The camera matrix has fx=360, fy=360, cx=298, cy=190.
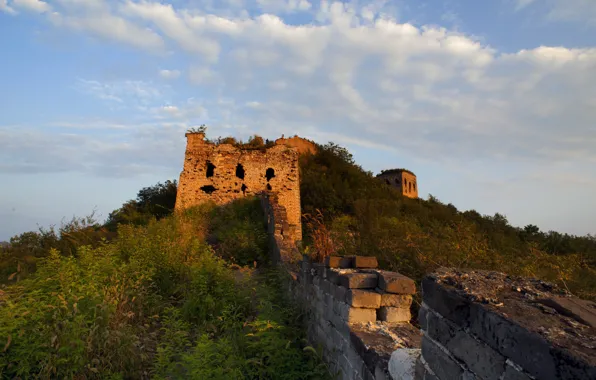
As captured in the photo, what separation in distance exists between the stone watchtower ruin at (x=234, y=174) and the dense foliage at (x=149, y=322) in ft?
23.5

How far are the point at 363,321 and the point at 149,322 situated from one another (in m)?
3.84

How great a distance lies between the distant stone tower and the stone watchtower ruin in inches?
1000

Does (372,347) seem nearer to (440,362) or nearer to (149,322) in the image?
(440,362)

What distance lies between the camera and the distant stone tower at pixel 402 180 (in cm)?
3919

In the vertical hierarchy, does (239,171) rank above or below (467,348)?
above

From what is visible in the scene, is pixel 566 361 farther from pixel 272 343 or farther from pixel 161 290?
pixel 161 290

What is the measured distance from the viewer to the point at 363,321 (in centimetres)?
318

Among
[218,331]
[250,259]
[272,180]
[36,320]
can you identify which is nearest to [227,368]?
[218,331]

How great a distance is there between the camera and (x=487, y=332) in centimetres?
133

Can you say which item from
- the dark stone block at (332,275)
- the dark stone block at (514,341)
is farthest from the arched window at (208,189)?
the dark stone block at (514,341)

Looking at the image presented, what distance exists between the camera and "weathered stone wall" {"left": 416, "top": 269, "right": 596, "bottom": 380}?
3.54 feet

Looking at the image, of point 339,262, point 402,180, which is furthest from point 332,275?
point 402,180

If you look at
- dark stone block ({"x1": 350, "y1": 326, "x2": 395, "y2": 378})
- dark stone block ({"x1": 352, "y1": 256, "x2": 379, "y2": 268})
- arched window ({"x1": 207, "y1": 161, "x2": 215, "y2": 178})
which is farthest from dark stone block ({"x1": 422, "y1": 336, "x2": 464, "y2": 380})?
arched window ({"x1": 207, "y1": 161, "x2": 215, "y2": 178})

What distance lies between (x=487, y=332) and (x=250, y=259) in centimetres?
906
